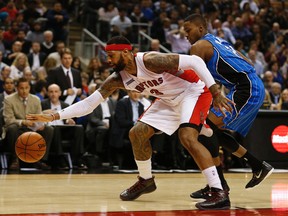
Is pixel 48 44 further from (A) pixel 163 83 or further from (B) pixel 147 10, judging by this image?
(A) pixel 163 83

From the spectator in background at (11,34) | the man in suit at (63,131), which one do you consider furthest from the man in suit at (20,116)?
the spectator in background at (11,34)

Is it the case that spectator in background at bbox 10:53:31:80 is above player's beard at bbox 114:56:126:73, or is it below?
below

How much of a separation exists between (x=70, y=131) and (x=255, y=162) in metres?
5.02

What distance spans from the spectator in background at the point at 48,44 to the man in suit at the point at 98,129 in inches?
104

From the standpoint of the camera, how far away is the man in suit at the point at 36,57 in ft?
45.0

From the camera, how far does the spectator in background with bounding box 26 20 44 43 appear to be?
14836 millimetres

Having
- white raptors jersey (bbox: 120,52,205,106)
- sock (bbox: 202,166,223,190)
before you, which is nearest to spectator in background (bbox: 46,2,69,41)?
white raptors jersey (bbox: 120,52,205,106)

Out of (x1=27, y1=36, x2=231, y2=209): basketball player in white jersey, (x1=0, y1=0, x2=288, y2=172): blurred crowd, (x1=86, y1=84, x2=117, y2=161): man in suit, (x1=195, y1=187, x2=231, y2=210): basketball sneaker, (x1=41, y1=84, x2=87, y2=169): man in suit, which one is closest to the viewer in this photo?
(x1=195, y1=187, x2=231, y2=210): basketball sneaker

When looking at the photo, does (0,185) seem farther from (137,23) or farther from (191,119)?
(137,23)

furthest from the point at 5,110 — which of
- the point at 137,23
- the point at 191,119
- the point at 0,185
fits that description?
the point at 137,23

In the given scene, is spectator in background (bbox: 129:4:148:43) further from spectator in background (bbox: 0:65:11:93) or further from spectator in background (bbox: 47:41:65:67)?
spectator in background (bbox: 0:65:11:93)

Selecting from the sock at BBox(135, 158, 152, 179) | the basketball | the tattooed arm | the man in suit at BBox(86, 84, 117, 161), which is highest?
the tattooed arm

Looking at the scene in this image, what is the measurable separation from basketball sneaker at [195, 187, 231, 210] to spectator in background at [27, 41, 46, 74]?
8264 millimetres

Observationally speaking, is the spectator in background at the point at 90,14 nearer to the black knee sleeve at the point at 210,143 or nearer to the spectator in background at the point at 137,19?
the spectator in background at the point at 137,19
